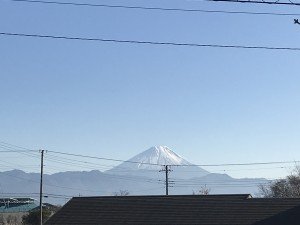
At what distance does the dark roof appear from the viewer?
41.9 meters

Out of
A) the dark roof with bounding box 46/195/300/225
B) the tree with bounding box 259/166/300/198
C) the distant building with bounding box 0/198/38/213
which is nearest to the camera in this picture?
the dark roof with bounding box 46/195/300/225

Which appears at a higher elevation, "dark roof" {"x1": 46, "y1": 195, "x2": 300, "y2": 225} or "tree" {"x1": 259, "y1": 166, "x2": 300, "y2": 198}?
"tree" {"x1": 259, "y1": 166, "x2": 300, "y2": 198}

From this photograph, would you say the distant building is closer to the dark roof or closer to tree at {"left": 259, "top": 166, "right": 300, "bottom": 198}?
tree at {"left": 259, "top": 166, "right": 300, "bottom": 198}

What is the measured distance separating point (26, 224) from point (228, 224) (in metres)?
32.3

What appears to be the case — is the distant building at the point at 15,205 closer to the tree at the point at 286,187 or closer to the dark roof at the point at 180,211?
the tree at the point at 286,187

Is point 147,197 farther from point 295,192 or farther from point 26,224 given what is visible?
point 295,192

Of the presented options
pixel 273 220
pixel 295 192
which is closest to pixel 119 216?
pixel 273 220

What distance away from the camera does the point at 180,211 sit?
1752 inches

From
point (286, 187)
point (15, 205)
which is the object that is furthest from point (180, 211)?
point (15, 205)

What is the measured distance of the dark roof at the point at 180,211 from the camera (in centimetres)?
4188

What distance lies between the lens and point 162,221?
43.6m

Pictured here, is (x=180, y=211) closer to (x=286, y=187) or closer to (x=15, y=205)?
(x=286, y=187)

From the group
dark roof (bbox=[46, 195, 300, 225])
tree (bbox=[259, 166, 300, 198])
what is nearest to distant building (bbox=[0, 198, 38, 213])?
tree (bbox=[259, 166, 300, 198])

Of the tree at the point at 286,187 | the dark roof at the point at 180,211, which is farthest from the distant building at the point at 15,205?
the dark roof at the point at 180,211
